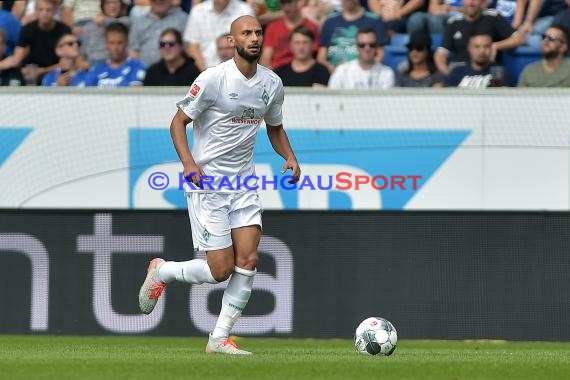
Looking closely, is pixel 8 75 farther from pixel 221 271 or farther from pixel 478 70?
pixel 221 271

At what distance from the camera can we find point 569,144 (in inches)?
527

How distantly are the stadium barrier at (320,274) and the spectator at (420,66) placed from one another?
6.50 feet

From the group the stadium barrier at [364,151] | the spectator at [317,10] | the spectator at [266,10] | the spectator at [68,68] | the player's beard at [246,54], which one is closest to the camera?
the player's beard at [246,54]

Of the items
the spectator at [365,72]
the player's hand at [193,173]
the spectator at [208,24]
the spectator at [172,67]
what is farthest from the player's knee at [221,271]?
the spectator at [208,24]

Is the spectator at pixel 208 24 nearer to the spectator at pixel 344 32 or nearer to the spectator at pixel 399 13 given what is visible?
the spectator at pixel 344 32

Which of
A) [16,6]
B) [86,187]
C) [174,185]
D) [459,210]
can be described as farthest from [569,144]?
[16,6]

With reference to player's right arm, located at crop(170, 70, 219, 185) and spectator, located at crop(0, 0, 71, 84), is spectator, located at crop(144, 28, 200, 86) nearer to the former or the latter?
spectator, located at crop(0, 0, 71, 84)

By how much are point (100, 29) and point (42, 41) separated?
2.35 feet

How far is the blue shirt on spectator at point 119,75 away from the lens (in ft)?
48.1

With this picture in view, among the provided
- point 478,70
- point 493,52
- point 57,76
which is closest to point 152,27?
point 57,76

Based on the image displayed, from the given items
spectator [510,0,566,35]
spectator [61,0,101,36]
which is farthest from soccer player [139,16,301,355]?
spectator [61,0,101,36]

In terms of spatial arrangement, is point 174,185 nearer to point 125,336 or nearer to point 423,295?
point 125,336

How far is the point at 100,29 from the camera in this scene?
15578 millimetres

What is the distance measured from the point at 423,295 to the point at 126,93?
12.2 feet
